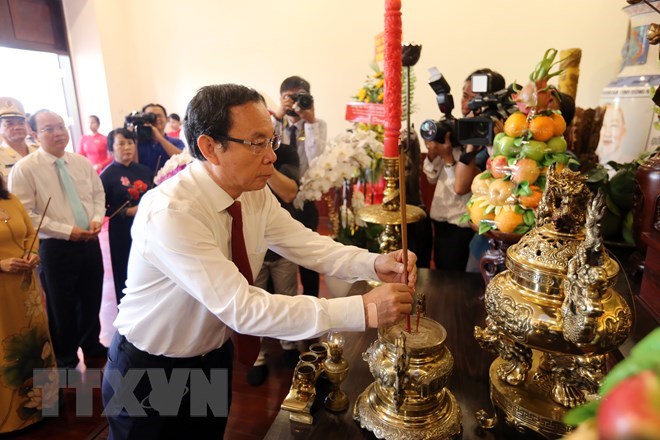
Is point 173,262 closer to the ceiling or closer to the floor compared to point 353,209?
closer to the ceiling

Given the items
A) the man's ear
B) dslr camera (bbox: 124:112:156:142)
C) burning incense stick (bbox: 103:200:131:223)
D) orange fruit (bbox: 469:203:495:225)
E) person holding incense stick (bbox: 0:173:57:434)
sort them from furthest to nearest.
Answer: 1. dslr camera (bbox: 124:112:156:142)
2. burning incense stick (bbox: 103:200:131:223)
3. person holding incense stick (bbox: 0:173:57:434)
4. orange fruit (bbox: 469:203:495:225)
5. the man's ear

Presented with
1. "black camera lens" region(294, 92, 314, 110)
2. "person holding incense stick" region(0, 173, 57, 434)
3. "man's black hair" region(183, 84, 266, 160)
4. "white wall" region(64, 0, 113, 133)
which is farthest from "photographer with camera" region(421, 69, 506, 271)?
"white wall" region(64, 0, 113, 133)

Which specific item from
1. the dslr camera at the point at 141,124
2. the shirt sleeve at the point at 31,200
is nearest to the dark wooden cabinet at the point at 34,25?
the dslr camera at the point at 141,124

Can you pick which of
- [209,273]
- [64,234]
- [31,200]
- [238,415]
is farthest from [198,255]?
[31,200]

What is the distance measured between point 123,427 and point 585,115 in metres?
2.24

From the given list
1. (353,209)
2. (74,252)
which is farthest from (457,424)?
(74,252)

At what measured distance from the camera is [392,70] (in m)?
1.24

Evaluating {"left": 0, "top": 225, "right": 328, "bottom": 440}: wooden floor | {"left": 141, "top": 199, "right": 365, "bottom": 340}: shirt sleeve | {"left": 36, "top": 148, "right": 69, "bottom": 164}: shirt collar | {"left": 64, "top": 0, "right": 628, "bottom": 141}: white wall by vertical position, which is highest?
{"left": 64, "top": 0, "right": 628, "bottom": 141}: white wall

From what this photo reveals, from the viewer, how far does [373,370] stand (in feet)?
2.60

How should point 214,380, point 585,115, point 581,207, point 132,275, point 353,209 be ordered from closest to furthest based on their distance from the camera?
point 581,207
point 132,275
point 214,380
point 585,115
point 353,209

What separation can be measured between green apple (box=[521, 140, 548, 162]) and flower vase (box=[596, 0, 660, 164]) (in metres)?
1.31

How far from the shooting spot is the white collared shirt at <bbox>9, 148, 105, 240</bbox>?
214 cm

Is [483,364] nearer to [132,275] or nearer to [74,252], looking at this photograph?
[132,275]

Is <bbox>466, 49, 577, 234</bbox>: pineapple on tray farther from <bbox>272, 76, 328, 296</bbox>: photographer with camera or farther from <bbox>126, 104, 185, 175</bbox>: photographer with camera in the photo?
<bbox>126, 104, 185, 175</bbox>: photographer with camera
